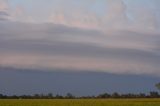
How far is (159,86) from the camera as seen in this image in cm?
13988

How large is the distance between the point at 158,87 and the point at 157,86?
93 cm

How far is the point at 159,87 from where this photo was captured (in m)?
139

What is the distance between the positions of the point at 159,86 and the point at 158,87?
21.6 inches

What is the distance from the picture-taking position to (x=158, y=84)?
5551 inches

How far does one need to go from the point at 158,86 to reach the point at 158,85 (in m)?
0.59

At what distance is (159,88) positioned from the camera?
138500mm

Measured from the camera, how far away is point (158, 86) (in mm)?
140000

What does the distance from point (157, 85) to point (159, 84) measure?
0.74 m

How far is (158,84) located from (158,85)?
0.59 m

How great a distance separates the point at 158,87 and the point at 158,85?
1069 millimetres

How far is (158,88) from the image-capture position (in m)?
139

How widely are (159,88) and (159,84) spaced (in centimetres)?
256

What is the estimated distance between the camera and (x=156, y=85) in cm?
14138

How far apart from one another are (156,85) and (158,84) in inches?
31.2
